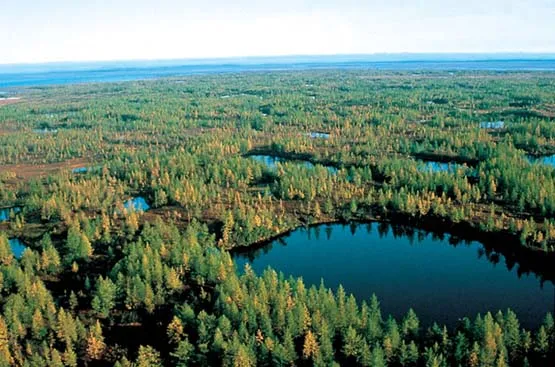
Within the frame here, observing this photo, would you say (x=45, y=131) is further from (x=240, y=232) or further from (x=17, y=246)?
(x=240, y=232)

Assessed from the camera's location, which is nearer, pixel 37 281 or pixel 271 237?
pixel 37 281

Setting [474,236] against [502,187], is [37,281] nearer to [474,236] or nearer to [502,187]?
[474,236]

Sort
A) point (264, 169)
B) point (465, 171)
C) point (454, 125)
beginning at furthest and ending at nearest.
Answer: point (454, 125), point (264, 169), point (465, 171)

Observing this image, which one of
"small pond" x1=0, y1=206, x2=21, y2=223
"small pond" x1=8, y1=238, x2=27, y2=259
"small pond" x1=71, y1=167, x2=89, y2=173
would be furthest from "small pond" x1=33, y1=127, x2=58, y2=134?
"small pond" x1=8, y1=238, x2=27, y2=259

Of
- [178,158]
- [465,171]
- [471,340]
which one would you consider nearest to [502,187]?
[465,171]

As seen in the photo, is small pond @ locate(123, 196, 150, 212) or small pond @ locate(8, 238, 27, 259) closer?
small pond @ locate(8, 238, 27, 259)

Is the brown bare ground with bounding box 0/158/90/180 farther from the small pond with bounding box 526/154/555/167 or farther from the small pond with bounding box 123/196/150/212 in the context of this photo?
the small pond with bounding box 526/154/555/167

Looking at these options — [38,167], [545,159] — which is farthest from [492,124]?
[38,167]
